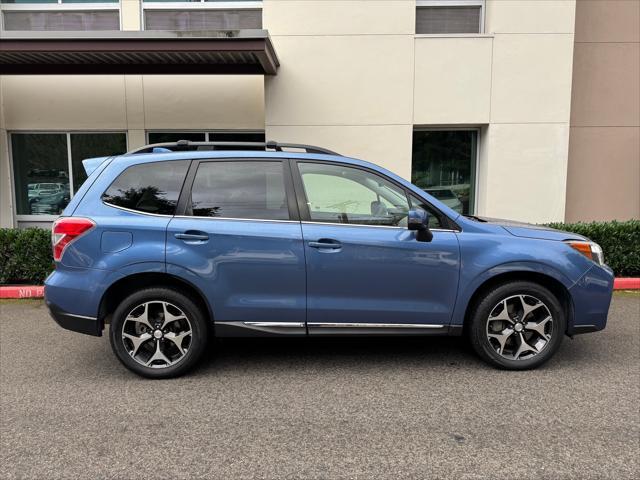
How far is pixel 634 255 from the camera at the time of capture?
7.52 meters

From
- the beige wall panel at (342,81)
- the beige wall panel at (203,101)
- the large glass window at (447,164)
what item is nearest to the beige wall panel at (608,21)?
the large glass window at (447,164)

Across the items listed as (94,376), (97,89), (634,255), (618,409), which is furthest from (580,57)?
(94,376)

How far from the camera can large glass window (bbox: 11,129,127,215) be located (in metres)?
9.52

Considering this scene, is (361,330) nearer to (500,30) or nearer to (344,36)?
(344,36)

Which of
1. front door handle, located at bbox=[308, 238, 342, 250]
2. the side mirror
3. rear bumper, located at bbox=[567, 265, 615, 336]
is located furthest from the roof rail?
rear bumper, located at bbox=[567, 265, 615, 336]

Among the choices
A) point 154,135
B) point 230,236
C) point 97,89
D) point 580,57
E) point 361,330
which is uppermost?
point 580,57

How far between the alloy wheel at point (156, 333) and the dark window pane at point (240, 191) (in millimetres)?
860

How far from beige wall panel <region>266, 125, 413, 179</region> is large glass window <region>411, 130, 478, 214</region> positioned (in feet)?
1.58

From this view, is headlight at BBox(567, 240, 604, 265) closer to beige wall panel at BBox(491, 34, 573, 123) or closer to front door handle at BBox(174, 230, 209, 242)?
front door handle at BBox(174, 230, 209, 242)

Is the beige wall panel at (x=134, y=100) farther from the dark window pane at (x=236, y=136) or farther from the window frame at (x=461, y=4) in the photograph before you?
the window frame at (x=461, y=4)

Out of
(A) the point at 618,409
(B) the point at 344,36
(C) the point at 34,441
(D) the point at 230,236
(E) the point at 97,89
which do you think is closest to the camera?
(C) the point at 34,441

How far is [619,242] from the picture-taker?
7516 mm

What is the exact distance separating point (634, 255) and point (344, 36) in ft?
19.2

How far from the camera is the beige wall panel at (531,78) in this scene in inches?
338
